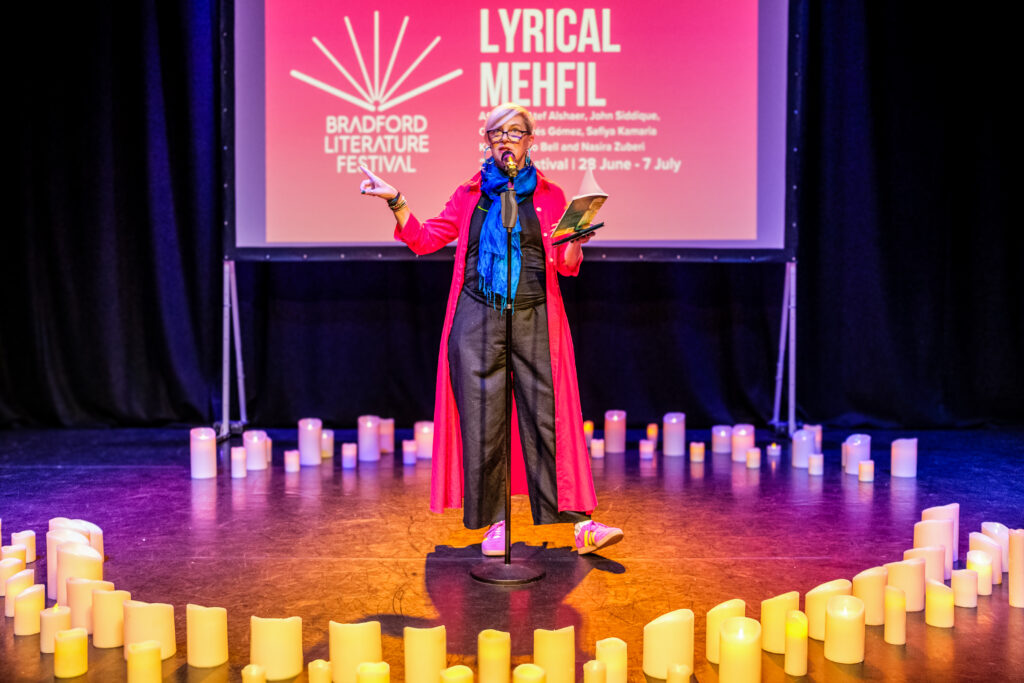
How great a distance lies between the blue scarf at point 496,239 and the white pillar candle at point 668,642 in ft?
3.66

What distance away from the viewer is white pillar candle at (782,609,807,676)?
7.43 feet

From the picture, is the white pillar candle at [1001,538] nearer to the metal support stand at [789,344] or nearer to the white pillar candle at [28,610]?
the white pillar candle at [28,610]

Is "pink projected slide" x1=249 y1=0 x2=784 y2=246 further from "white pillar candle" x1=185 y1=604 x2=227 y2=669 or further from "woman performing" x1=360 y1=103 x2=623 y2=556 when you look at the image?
"white pillar candle" x1=185 y1=604 x2=227 y2=669

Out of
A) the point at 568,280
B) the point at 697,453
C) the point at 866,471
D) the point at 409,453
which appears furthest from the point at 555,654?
the point at 568,280

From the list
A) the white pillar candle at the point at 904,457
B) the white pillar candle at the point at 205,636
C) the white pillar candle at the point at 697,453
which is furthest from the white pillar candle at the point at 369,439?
the white pillar candle at the point at 205,636

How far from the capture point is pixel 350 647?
2.17m

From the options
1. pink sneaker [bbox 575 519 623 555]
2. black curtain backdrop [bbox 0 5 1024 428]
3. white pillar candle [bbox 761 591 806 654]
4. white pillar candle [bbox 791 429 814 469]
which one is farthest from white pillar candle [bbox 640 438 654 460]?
white pillar candle [bbox 761 591 806 654]

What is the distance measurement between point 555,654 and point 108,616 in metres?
1.06

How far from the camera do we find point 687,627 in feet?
7.29

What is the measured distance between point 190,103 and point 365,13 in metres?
1.19

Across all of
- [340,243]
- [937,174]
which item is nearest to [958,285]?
[937,174]

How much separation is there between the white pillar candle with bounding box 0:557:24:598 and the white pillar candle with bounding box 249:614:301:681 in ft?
2.82

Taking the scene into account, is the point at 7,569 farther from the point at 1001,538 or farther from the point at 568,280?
the point at 568,280

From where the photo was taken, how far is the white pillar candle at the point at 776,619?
7.72 ft
